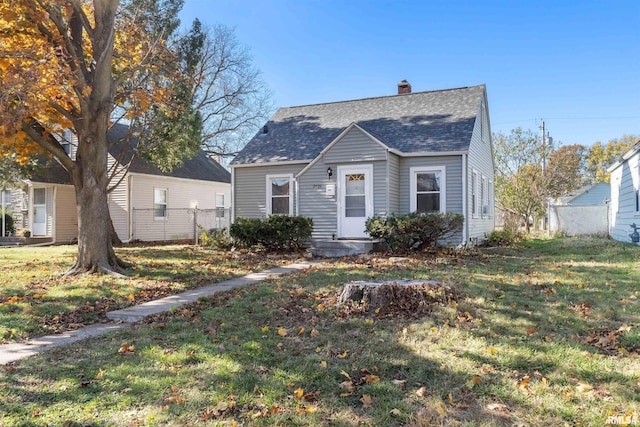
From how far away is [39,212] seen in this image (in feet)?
65.1

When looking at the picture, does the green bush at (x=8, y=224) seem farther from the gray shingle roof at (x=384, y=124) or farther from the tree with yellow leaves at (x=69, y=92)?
the gray shingle roof at (x=384, y=124)

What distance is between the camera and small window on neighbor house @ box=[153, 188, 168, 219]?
21141mm

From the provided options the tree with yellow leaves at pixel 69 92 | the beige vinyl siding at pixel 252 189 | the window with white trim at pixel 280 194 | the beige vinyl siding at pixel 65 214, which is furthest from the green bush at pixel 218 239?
the beige vinyl siding at pixel 65 214

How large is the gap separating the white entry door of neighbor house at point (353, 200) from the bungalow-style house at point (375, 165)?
33 millimetres

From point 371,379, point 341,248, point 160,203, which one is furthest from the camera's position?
point 160,203

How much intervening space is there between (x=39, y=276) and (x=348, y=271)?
6.70 metres

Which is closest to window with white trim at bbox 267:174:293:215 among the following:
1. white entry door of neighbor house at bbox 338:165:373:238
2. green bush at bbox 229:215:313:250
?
green bush at bbox 229:215:313:250

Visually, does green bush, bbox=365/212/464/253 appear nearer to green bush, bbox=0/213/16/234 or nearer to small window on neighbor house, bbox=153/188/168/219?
small window on neighbor house, bbox=153/188/168/219

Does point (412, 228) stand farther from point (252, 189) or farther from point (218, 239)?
point (218, 239)

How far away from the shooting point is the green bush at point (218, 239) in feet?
49.7

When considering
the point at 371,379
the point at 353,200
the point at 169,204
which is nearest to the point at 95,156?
the point at 353,200

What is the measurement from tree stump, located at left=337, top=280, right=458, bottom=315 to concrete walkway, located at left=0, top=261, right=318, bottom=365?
271 cm

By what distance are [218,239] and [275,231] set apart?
10.5 ft

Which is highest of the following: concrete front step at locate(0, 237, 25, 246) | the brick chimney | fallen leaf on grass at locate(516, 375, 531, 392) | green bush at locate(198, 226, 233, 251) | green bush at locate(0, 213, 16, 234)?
the brick chimney
